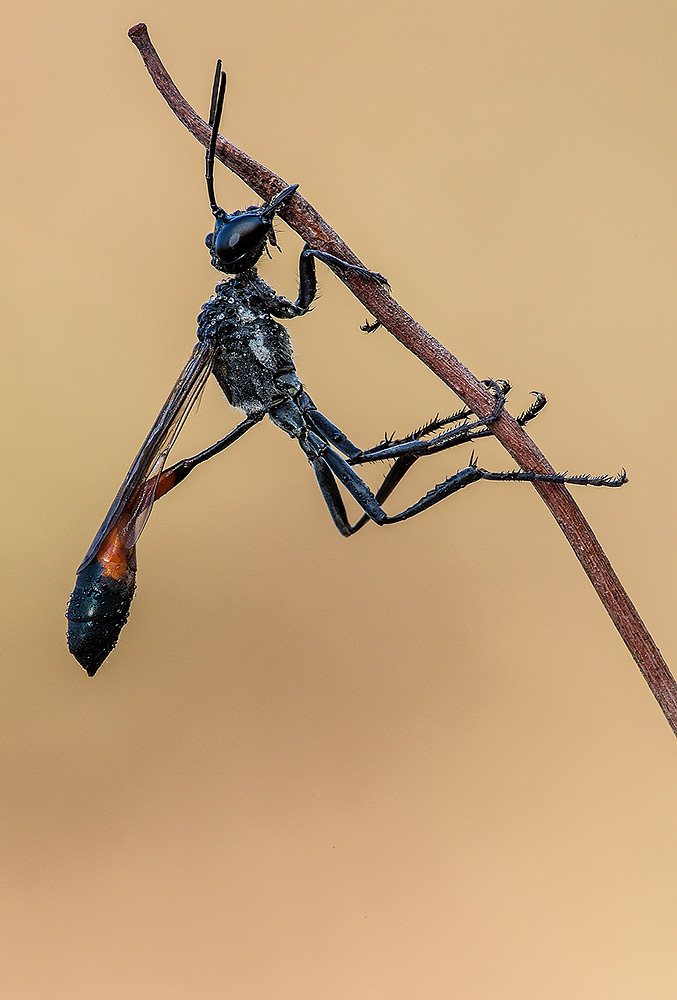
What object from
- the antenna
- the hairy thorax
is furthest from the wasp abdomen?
the antenna

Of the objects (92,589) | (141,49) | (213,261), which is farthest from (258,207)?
(92,589)

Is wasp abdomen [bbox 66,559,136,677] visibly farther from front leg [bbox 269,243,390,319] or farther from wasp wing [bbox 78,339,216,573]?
front leg [bbox 269,243,390,319]

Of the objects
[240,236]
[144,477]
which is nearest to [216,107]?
[240,236]

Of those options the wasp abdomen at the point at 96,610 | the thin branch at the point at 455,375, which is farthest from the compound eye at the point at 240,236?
the wasp abdomen at the point at 96,610

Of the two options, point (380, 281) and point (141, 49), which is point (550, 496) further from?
point (141, 49)

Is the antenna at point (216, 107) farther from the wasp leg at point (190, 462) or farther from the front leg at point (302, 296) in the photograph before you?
the wasp leg at point (190, 462)
